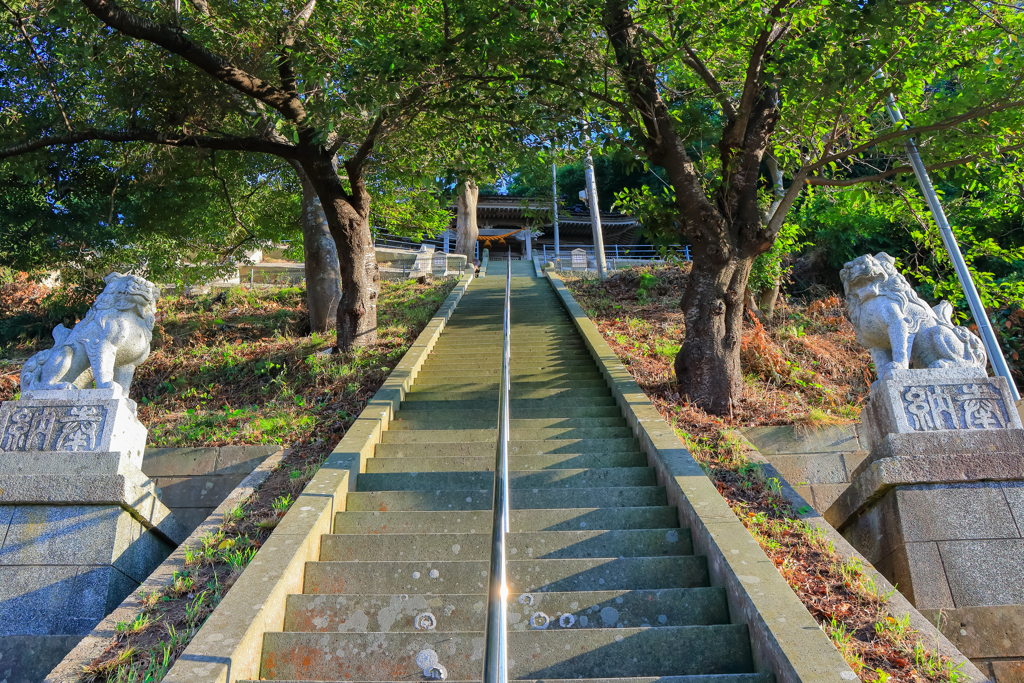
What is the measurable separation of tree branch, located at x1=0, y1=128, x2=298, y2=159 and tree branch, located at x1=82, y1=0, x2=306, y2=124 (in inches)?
22.5

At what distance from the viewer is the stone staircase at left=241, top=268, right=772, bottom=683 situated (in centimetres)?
309

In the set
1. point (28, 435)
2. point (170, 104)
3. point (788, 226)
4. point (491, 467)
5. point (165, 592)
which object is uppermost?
point (170, 104)

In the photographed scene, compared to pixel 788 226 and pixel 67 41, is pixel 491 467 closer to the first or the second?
pixel 67 41

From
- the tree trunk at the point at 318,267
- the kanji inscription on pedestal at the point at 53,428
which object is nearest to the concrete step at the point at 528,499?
the kanji inscription on pedestal at the point at 53,428

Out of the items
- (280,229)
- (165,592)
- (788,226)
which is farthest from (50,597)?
(788,226)

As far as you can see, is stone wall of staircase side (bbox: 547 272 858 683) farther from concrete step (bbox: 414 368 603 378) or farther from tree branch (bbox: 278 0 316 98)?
tree branch (bbox: 278 0 316 98)

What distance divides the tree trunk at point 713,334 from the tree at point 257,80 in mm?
3316

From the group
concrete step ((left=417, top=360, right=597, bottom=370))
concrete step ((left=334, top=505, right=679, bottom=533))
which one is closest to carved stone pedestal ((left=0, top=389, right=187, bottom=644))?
concrete step ((left=334, top=505, right=679, bottom=533))

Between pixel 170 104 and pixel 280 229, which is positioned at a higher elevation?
pixel 170 104

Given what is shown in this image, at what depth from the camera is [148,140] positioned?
7410mm

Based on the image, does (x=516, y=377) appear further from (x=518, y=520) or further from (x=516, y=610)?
(x=516, y=610)

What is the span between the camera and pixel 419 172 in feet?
→ 31.5

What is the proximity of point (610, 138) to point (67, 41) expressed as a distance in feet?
21.3

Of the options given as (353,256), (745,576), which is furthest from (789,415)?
(353,256)
